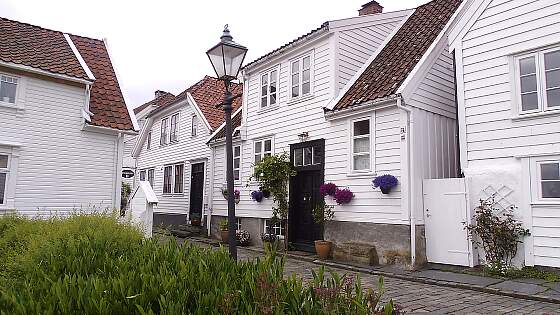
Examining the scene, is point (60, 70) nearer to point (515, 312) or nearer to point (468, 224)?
point (468, 224)

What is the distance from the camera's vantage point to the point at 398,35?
1408cm

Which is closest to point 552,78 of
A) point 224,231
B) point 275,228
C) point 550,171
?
point 550,171

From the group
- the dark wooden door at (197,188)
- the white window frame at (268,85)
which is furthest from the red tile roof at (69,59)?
the dark wooden door at (197,188)

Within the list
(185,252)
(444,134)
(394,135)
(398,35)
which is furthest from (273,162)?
(185,252)

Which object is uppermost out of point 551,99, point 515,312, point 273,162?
point 551,99

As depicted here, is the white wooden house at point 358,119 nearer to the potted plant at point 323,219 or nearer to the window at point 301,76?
the window at point 301,76

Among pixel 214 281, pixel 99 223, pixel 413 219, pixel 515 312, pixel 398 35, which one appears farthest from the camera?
pixel 398 35

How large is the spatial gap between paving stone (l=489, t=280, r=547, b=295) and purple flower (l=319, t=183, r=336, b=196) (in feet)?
16.2

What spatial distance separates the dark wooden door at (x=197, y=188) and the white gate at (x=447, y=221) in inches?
458

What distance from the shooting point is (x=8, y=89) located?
12.8 meters

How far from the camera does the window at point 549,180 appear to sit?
823 cm

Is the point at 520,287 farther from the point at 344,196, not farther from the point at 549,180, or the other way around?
the point at 344,196

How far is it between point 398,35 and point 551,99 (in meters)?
6.50

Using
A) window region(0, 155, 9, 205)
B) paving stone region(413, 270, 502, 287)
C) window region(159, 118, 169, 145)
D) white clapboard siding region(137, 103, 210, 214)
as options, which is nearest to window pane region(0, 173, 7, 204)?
window region(0, 155, 9, 205)
